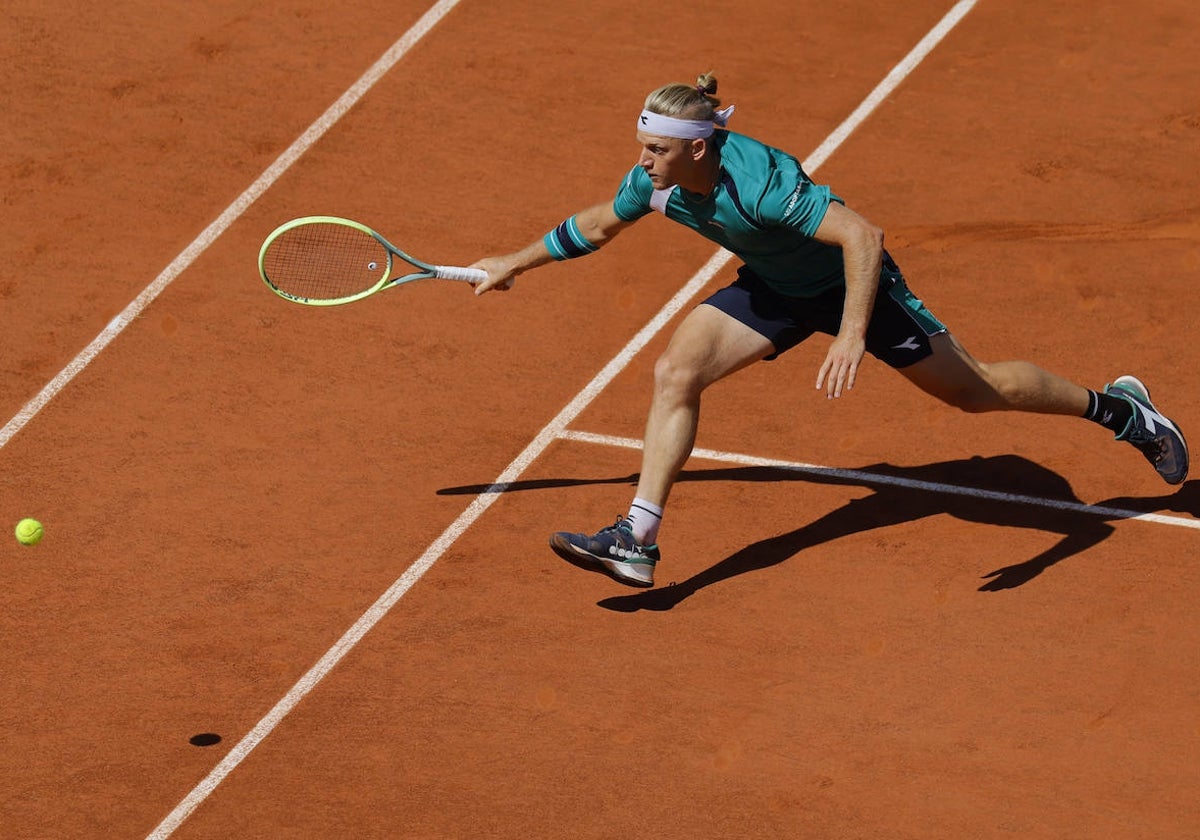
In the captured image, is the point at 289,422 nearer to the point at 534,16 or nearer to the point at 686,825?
the point at 686,825

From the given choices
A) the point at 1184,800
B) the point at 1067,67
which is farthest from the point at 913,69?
the point at 1184,800

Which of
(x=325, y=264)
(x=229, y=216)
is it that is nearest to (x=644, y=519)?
(x=325, y=264)

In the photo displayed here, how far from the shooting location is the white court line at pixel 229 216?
33.5ft

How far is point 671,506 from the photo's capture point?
933 cm

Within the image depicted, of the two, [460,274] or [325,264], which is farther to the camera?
[325,264]

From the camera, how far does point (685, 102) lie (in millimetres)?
7832

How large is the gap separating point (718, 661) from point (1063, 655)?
1452mm

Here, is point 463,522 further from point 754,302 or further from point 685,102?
point 685,102

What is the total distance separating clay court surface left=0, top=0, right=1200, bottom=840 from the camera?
7809 millimetres

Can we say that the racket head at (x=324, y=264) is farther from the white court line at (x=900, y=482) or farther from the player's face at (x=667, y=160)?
the player's face at (x=667, y=160)

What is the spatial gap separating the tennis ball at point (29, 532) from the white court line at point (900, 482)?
2.59 m

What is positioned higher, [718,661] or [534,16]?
[534,16]

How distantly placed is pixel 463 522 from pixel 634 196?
1863 mm

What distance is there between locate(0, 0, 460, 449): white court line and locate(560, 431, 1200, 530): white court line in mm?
2679
